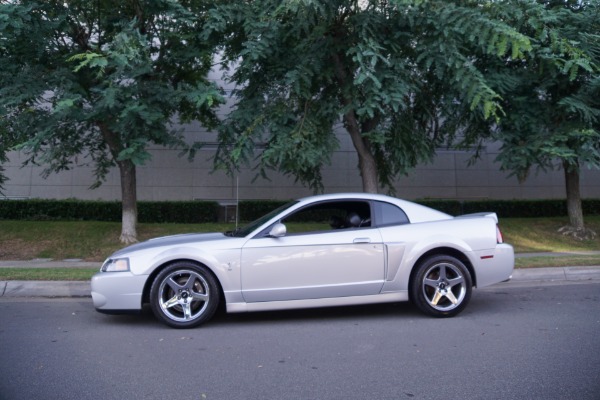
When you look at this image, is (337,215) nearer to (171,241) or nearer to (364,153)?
(171,241)

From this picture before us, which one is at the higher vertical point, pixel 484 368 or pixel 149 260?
pixel 149 260

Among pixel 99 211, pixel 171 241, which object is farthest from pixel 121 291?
pixel 99 211

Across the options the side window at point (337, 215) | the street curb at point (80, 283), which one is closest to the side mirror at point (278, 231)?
the side window at point (337, 215)

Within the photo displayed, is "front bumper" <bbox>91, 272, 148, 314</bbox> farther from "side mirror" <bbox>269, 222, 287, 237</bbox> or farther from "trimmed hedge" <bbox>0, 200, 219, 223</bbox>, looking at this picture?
"trimmed hedge" <bbox>0, 200, 219, 223</bbox>

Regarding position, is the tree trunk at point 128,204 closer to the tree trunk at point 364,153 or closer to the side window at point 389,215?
the tree trunk at point 364,153

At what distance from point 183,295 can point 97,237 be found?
359 inches

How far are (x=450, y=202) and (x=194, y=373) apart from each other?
14.0 metres

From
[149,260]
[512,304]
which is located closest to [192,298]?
[149,260]

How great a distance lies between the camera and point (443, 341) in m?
5.29

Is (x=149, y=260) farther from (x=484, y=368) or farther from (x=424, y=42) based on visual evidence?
(x=424, y=42)

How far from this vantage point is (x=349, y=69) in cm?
1079

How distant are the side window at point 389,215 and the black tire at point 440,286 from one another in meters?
0.57

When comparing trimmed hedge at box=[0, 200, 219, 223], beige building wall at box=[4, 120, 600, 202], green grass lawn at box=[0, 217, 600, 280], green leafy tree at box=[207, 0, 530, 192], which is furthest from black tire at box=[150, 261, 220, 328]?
beige building wall at box=[4, 120, 600, 202]

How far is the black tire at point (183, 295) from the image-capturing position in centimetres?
581
